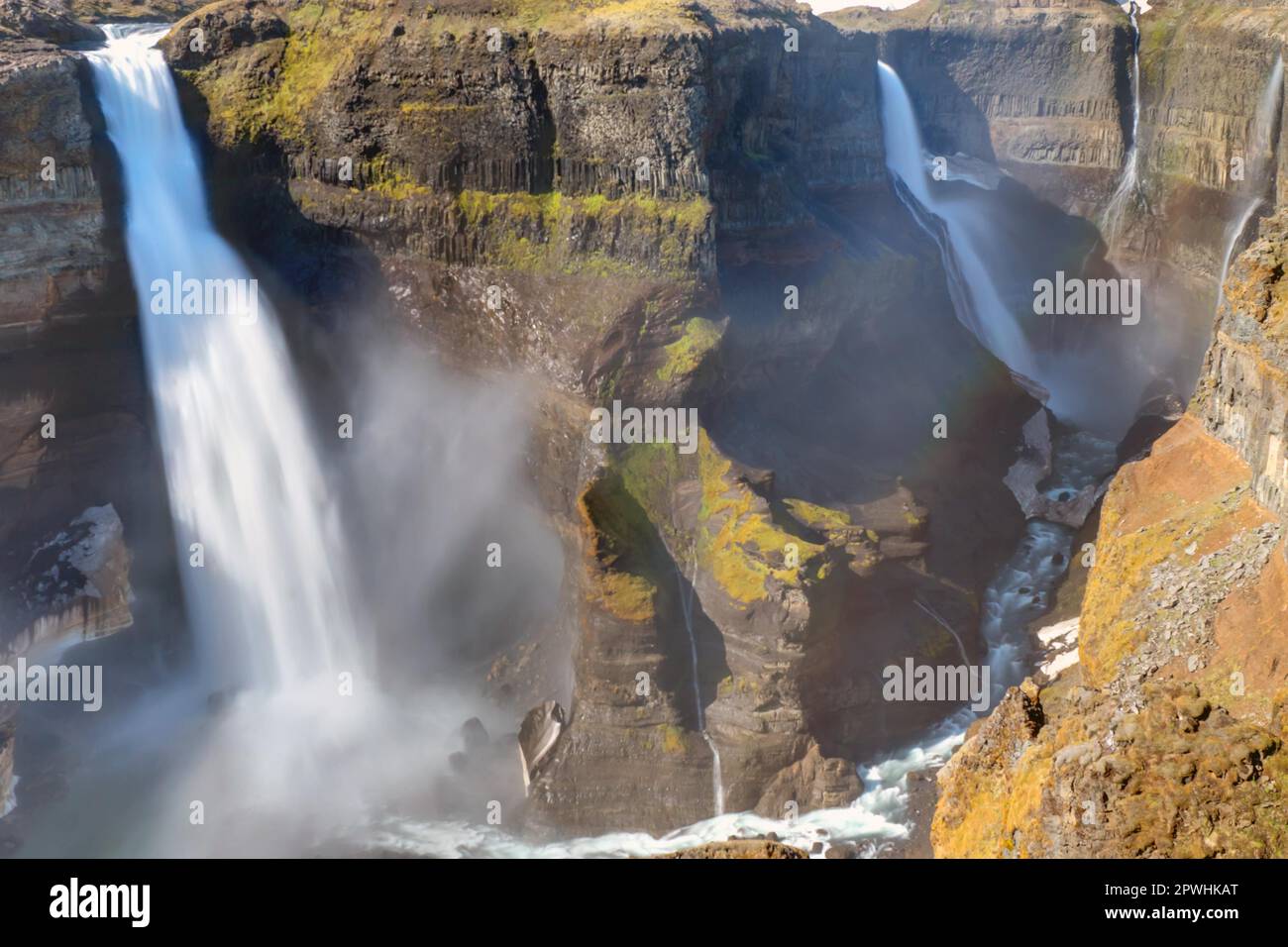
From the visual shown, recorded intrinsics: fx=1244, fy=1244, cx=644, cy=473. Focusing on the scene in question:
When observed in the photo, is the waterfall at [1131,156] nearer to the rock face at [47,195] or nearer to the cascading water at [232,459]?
the cascading water at [232,459]

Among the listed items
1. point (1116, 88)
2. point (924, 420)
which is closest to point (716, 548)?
point (924, 420)

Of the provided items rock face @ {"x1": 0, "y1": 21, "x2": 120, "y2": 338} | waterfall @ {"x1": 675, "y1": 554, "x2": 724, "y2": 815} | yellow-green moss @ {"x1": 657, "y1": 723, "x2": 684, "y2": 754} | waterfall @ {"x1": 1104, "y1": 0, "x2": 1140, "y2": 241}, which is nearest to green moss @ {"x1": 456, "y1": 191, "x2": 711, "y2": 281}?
waterfall @ {"x1": 675, "y1": 554, "x2": 724, "y2": 815}

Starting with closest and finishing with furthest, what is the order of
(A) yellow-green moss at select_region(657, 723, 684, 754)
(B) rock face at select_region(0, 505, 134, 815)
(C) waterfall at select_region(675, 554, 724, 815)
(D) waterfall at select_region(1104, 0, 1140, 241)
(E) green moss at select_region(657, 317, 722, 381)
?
(C) waterfall at select_region(675, 554, 724, 815)
(A) yellow-green moss at select_region(657, 723, 684, 754)
(E) green moss at select_region(657, 317, 722, 381)
(B) rock face at select_region(0, 505, 134, 815)
(D) waterfall at select_region(1104, 0, 1140, 241)

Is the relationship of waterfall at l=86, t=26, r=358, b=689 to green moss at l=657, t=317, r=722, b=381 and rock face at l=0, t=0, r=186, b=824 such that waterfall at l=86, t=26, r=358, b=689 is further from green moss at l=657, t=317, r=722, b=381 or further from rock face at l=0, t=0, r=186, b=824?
green moss at l=657, t=317, r=722, b=381

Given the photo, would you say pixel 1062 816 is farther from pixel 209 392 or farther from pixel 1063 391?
pixel 1063 391

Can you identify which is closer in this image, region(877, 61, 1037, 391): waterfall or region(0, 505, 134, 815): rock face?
region(0, 505, 134, 815): rock face

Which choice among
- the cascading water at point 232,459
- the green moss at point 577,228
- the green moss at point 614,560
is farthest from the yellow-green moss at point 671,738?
the green moss at point 577,228

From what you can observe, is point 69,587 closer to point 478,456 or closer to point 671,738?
point 478,456
